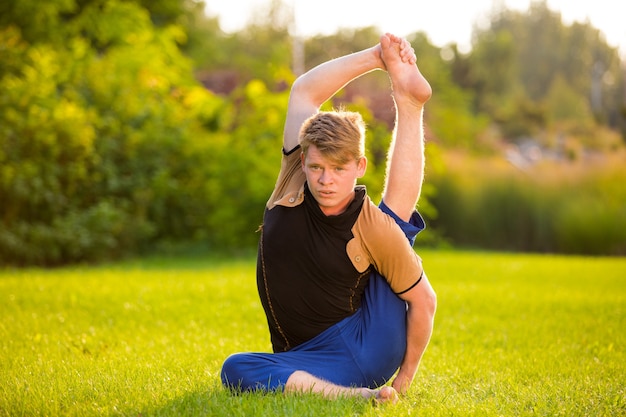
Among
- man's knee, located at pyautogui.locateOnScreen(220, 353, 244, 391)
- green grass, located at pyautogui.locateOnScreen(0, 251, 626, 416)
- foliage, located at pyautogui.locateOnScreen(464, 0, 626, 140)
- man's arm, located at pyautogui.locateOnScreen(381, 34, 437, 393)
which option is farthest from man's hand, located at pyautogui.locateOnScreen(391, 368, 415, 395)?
foliage, located at pyautogui.locateOnScreen(464, 0, 626, 140)

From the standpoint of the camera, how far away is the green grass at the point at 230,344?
3920 millimetres

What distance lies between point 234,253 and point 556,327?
749 centimetres

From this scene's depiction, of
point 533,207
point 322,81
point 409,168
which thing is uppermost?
point 322,81

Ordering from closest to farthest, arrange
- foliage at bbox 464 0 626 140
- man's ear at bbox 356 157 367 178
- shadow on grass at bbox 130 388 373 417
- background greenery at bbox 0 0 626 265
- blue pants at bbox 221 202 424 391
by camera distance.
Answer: shadow on grass at bbox 130 388 373 417, man's ear at bbox 356 157 367 178, blue pants at bbox 221 202 424 391, background greenery at bbox 0 0 626 265, foliage at bbox 464 0 626 140

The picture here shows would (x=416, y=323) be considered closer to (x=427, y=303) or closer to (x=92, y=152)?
(x=427, y=303)

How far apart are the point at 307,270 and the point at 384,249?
41 cm

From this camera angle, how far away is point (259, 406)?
12.1ft

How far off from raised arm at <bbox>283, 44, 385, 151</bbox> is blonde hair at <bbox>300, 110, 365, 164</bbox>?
331 mm

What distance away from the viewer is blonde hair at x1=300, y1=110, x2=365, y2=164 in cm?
379

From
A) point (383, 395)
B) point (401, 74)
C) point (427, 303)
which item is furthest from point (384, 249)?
point (401, 74)

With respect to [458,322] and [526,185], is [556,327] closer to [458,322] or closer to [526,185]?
[458,322]

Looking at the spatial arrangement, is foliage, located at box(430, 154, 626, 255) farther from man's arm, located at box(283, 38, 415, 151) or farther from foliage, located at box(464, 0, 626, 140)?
foliage, located at box(464, 0, 626, 140)

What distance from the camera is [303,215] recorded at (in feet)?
13.0

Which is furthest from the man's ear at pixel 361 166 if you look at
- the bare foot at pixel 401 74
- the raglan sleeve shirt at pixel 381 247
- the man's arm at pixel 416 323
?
the man's arm at pixel 416 323
